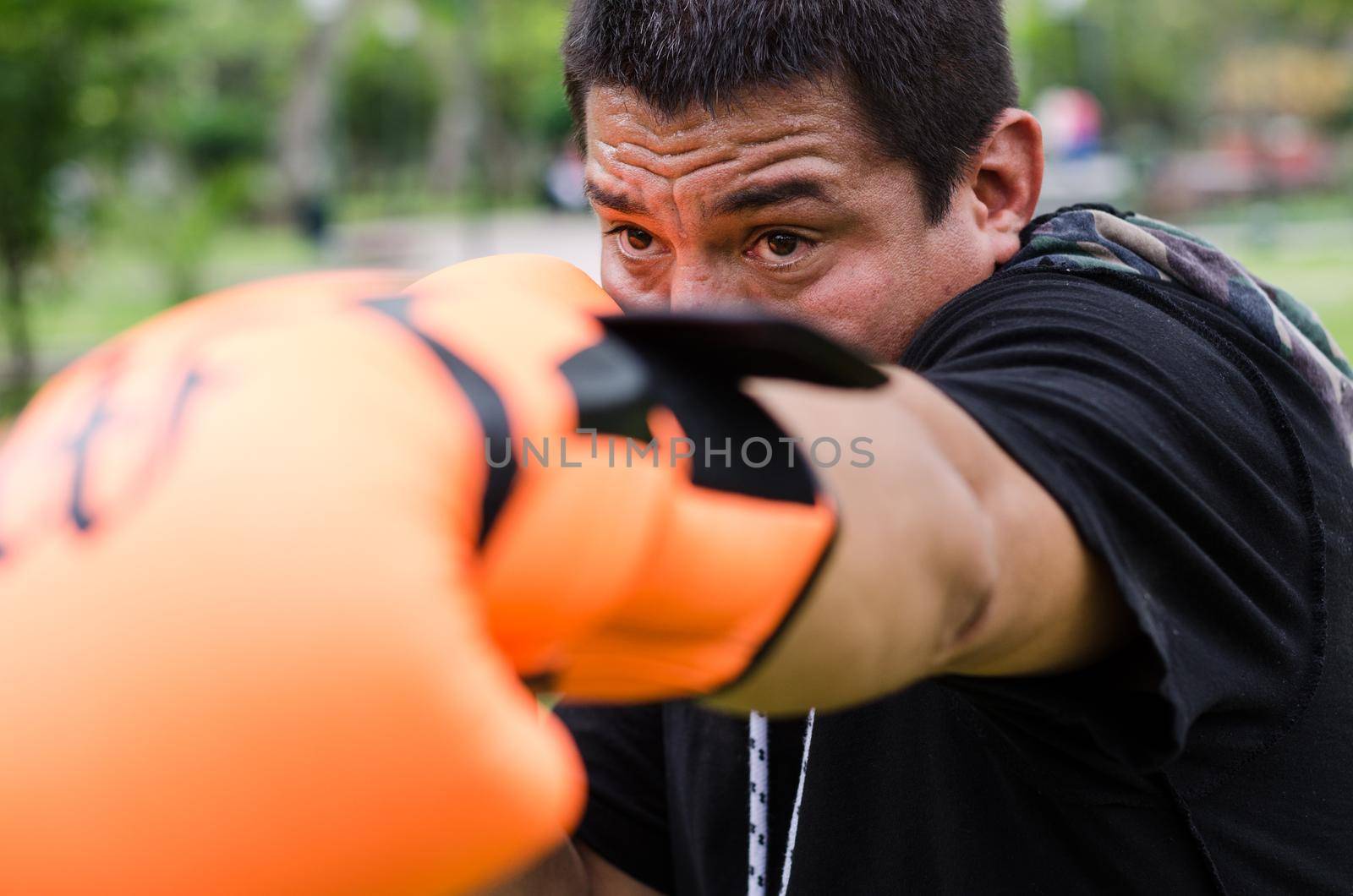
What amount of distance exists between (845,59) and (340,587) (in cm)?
105

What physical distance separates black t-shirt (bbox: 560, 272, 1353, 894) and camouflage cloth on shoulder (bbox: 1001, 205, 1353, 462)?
0.16 feet

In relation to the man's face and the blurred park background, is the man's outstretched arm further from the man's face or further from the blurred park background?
the blurred park background

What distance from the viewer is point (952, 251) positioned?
5.42 ft

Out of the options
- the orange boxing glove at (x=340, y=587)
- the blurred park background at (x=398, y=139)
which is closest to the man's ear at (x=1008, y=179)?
the blurred park background at (x=398, y=139)

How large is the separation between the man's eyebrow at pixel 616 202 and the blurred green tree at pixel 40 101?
391 inches

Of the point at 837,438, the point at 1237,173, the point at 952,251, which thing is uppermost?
the point at 837,438

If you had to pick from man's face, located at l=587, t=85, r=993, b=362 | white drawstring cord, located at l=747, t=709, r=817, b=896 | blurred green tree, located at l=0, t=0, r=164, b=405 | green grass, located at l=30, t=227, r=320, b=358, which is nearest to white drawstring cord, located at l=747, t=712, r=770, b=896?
white drawstring cord, located at l=747, t=709, r=817, b=896

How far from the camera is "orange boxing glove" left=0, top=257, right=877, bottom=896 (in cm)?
68

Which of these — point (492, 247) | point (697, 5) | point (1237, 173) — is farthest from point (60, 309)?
point (1237, 173)

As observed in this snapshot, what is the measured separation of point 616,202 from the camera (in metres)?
1.70

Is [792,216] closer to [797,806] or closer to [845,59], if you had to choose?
[845,59]

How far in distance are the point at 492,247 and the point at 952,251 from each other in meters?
18.6

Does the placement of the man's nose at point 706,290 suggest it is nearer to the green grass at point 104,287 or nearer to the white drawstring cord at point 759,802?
the white drawstring cord at point 759,802

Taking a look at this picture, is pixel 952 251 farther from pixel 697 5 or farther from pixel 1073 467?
pixel 1073 467
